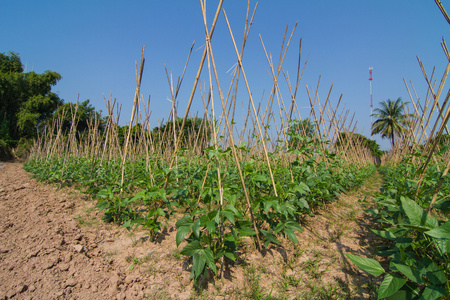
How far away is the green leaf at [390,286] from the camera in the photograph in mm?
1143

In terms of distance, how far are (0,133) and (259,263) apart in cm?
2114

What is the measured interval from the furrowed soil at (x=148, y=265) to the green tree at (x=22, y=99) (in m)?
18.7

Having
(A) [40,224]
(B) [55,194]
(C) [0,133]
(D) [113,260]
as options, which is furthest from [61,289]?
(C) [0,133]

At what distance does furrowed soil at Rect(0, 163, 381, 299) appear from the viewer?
1715 millimetres

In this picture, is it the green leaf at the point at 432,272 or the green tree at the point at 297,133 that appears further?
the green tree at the point at 297,133

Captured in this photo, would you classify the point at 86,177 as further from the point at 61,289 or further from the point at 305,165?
the point at 305,165

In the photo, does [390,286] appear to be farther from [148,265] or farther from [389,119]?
[389,119]

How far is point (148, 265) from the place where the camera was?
209 centimetres

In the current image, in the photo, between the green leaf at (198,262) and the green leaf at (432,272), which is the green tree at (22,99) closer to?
the green leaf at (198,262)

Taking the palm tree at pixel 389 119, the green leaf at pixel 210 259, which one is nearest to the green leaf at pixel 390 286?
the green leaf at pixel 210 259

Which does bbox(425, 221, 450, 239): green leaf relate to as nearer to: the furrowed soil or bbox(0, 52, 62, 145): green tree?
the furrowed soil

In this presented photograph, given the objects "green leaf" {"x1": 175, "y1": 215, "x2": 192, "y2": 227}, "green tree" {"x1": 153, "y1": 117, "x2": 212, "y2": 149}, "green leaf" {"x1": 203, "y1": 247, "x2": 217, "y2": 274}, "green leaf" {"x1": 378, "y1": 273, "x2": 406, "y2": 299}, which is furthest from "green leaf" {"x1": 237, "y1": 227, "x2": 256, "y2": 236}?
"green tree" {"x1": 153, "y1": 117, "x2": 212, "y2": 149}

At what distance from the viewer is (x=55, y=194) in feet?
13.6

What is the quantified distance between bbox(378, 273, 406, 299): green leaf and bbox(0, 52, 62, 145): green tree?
21.6 m
